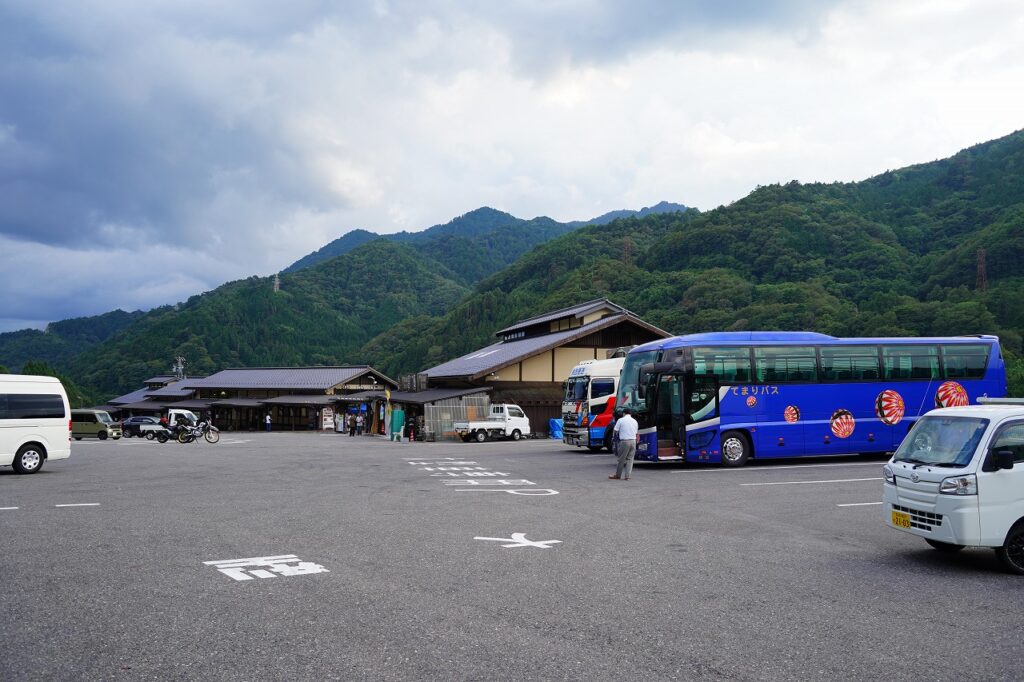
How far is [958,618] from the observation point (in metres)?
5.97

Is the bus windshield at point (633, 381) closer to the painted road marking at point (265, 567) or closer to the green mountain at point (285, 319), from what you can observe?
the painted road marking at point (265, 567)

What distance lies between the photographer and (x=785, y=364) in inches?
770

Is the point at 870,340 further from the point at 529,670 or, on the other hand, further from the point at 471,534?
the point at 529,670

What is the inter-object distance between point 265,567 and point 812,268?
2622 inches

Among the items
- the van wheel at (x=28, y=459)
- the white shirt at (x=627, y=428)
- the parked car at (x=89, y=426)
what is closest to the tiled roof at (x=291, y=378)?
the parked car at (x=89, y=426)

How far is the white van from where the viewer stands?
17.0 m

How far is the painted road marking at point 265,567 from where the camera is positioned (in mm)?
7237

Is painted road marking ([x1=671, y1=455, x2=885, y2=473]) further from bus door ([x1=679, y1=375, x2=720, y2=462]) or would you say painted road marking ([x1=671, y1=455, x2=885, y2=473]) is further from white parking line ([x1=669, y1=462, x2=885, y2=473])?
bus door ([x1=679, y1=375, x2=720, y2=462])

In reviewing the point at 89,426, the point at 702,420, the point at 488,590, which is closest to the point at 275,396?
Result: the point at 89,426

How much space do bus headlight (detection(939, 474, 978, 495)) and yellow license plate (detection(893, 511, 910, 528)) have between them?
0.59 m

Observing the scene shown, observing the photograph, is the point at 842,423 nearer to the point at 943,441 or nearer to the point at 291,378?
the point at 943,441

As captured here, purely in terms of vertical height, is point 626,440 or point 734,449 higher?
point 626,440

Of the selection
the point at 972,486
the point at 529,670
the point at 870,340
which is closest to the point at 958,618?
the point at 972,486

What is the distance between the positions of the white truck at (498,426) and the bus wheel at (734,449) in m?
17.0
